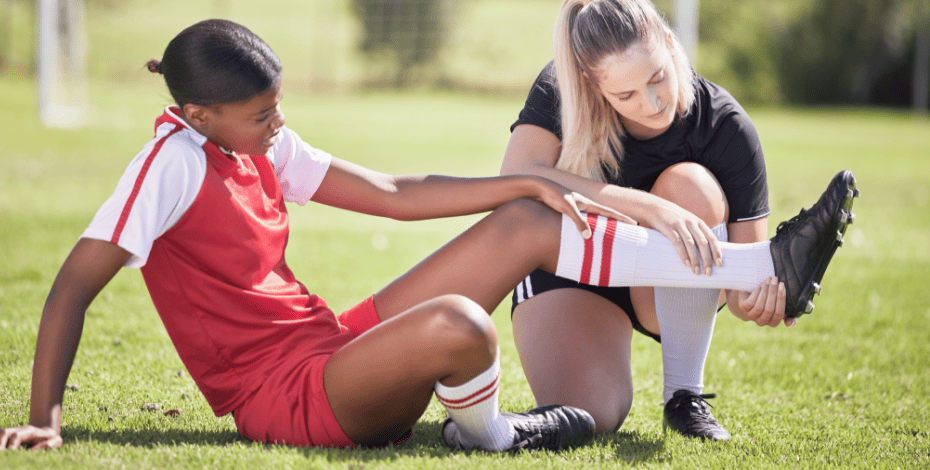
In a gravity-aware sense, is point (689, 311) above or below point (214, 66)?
below

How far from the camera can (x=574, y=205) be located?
2.48 meters

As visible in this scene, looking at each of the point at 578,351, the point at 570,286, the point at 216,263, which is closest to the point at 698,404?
the point at 578,351

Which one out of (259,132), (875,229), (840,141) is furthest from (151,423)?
(840,141)

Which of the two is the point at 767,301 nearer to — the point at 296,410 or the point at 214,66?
the point at 296,410

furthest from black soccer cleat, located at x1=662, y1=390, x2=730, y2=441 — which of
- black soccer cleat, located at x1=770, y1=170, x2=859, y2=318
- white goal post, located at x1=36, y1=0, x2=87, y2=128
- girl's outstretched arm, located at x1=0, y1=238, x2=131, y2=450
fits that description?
white goal post, located at x1=36, y1=0, x2=87, y2=128

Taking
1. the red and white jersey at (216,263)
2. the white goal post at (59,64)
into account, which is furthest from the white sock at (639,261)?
the white goal post at (59,64)

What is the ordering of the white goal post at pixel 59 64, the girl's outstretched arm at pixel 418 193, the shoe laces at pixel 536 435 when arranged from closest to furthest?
1. the shoe laces at pixel 536 435
2. the girl's outstretched arm at pixel 418 193
3. the white goal post at pixel 59 64

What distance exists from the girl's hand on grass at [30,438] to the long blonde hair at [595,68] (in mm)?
1738

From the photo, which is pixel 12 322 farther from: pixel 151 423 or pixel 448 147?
pixel 448 147

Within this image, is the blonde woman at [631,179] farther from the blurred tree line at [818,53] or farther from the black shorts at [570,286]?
the blurred tree line at [818,53]

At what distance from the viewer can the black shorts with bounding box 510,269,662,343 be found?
10.3 ft

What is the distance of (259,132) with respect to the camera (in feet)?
7.26

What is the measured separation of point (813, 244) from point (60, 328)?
2.00m

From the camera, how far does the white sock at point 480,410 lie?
2168mm
